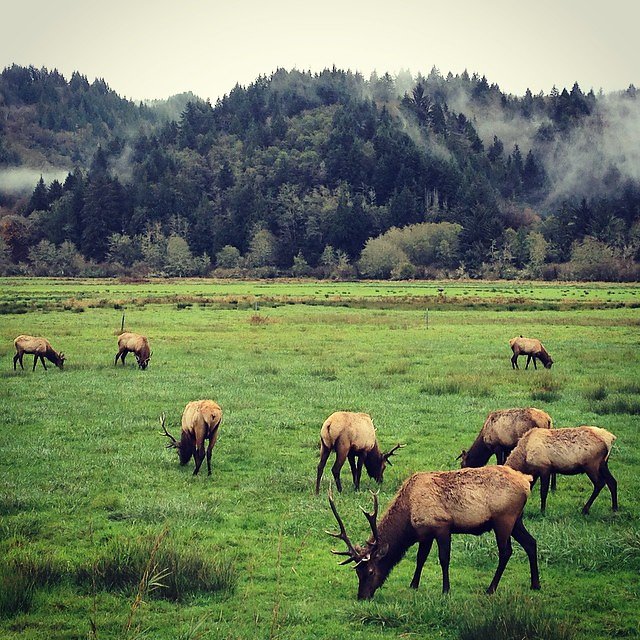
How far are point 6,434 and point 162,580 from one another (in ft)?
33.8

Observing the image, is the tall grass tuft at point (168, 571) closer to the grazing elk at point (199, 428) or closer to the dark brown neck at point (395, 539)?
the dark brown neck at point (395, 539)

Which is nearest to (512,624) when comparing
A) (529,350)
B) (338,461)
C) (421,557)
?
(421,557)

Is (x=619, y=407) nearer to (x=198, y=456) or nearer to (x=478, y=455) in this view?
(x=478, y=455)

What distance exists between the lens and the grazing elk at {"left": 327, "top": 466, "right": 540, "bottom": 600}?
937cm

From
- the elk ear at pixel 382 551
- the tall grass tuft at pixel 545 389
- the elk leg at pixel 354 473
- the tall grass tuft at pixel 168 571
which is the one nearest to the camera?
the elk ear at pixel 382 551

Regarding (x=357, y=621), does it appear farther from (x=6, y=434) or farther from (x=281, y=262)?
(x=281, y=262)

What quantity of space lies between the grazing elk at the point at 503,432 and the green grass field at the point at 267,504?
112cm

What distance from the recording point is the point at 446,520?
941 cm

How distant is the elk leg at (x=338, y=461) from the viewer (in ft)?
44.7

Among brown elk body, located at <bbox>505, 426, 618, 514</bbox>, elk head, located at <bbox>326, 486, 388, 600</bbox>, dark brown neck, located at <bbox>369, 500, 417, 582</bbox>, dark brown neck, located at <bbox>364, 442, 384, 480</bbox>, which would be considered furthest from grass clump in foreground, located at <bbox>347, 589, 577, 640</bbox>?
dark brown neck, located at <bbox>364, 442, 384, 480</bbox>

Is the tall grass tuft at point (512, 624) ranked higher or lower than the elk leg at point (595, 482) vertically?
lower

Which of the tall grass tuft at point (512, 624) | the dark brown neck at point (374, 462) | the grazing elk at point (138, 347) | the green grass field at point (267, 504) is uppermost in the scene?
the grazing elk at point (138, 347)

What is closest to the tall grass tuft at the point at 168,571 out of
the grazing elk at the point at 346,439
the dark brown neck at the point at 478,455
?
the grazing elk at the point at 346,439

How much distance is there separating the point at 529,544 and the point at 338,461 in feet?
15.2
